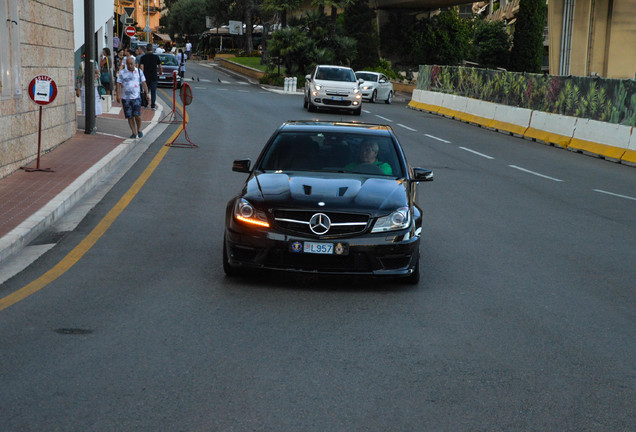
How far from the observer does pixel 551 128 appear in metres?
26.0

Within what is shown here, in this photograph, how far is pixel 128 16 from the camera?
44.6 meters

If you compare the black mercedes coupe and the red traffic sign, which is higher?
the red traffic sign

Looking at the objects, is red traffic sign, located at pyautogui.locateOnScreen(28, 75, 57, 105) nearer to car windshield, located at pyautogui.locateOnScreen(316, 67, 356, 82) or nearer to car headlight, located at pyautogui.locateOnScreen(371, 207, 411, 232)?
car headlight, located at pyautogui.locateOnScreen(371, 207, 411, 232)

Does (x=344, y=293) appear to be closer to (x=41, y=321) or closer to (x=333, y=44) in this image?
(x=41, y=321)

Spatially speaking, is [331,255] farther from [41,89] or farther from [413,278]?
[41,89]

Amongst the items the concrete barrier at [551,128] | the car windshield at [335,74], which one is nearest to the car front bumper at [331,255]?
the concrete barrier at [551,128]

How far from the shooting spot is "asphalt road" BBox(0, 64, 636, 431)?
4.87 meters

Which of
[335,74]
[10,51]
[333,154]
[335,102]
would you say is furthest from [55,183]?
[335,74]

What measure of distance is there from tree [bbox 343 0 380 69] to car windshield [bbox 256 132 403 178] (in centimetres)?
5848

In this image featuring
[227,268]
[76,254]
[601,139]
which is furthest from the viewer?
[601,139]

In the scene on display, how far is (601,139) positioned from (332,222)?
16.8 m

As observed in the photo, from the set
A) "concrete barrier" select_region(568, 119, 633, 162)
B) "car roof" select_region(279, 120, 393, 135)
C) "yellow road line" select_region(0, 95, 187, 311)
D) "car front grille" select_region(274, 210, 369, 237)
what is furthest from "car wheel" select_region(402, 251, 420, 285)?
"concrete barrier" select_region(568, 119, 633, 162)

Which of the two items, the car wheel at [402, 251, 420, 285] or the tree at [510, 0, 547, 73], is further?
the tree at [510, 0, 547, 73]

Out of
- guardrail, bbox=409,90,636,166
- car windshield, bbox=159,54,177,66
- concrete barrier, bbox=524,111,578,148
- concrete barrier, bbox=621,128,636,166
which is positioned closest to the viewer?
concrete barrier, bbox=621,128,636,166
